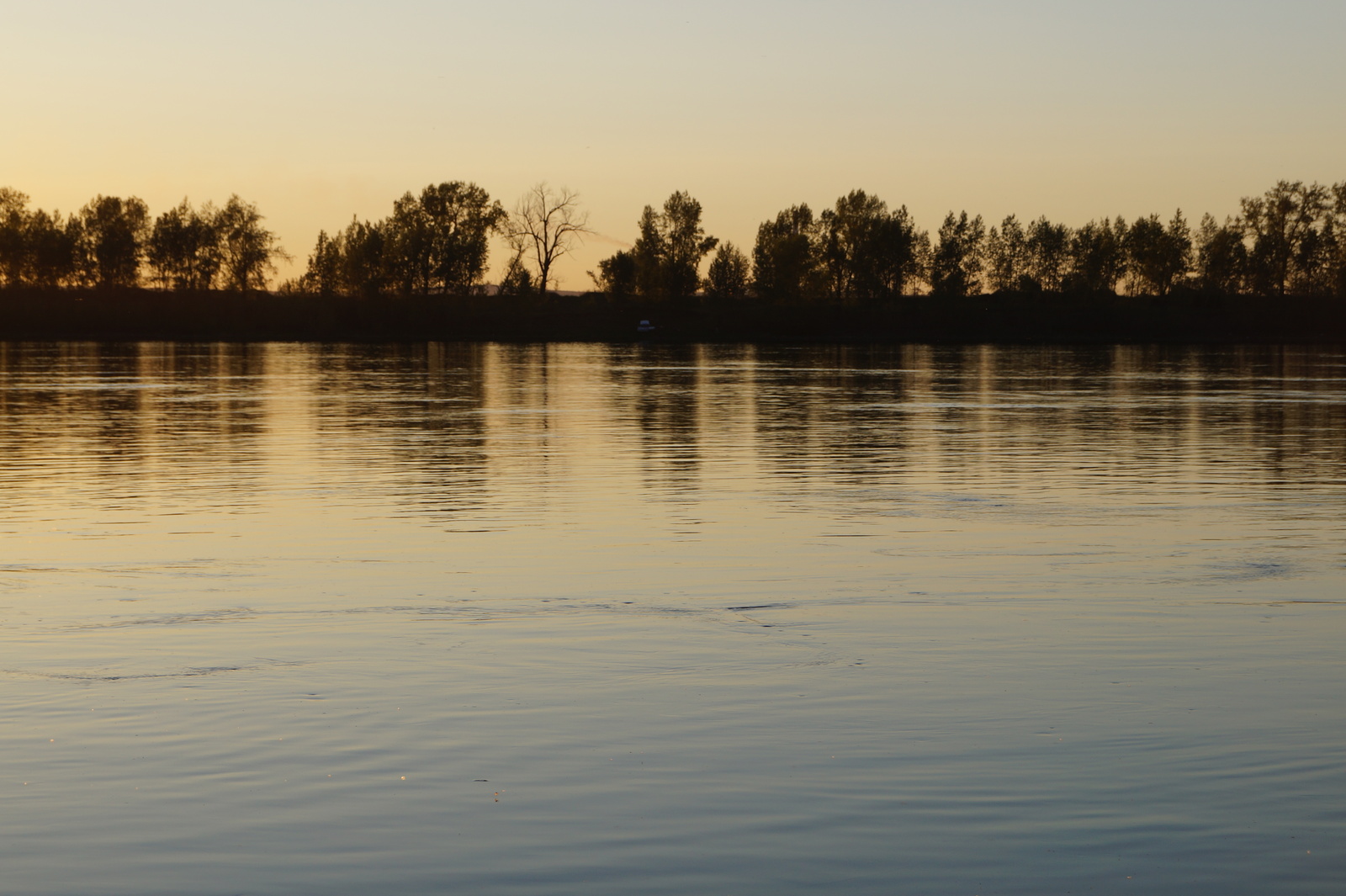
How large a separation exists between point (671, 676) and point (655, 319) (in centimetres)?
17521

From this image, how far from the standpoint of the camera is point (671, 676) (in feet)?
41.8

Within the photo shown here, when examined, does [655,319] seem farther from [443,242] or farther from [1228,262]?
[1228,262]

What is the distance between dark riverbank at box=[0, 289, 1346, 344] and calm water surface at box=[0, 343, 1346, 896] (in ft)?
468

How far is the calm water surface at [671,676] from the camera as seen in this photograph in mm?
8625

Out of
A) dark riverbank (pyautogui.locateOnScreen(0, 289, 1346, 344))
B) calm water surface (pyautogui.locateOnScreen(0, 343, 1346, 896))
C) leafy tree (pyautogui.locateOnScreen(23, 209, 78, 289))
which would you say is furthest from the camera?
leafy tree (pyautogui.locateOnScreen(23, 209, 78, 289))

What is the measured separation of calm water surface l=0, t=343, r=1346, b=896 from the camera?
28.3ft

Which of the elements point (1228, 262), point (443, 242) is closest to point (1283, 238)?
point (1228, 262)

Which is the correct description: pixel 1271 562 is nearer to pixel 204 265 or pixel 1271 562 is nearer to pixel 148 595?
pixel 148 595

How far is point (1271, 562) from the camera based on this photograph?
18672 millimetres

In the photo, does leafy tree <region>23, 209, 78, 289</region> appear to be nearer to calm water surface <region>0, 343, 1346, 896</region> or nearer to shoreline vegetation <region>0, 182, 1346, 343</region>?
shoreline vegetation <region>0, 182, 1346, 343</region>

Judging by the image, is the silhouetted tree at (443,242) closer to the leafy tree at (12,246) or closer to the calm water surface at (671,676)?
the leafy tree at (12,246)

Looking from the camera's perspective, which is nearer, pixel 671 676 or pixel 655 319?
pixel 671 676

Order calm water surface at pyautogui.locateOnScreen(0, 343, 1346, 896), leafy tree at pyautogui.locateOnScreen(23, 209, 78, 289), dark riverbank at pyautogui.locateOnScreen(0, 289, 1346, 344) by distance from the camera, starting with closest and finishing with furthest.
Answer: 1. calm water surface at pyautogui.locateOnScreen(0, 343, 1346, 896)
2. dark riverbank at pyautogui.locateOnScreen(0, 289, 1346, 344)
3. leafy tree at pyautogui.locateOnScreen(23, 209, 78, 289)

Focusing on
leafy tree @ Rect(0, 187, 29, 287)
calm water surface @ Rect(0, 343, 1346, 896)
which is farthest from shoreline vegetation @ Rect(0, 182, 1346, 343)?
calm water surface @ Rect(0, 343, 1346, 896)
